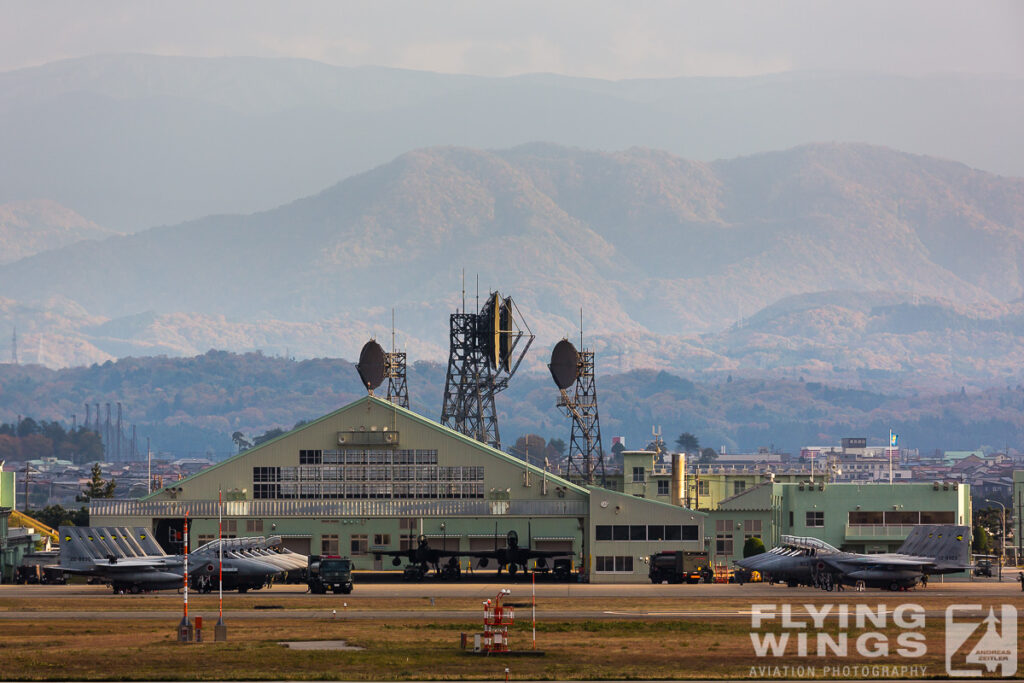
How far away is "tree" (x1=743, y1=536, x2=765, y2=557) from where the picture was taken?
135 meters

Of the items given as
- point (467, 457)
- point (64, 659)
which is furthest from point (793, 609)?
point (467, 457)

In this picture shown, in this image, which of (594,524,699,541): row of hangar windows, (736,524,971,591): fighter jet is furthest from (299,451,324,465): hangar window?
(736,524,971,591): fighter jet

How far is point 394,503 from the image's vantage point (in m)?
131

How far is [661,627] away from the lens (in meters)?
76.8

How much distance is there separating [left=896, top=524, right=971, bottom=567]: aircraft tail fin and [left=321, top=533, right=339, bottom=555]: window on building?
154 ft

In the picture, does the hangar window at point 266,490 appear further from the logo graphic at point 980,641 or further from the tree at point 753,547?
the logo graphic at point 980,641

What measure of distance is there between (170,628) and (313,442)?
186 feet

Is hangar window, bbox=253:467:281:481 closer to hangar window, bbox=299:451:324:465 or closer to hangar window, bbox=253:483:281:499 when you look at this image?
hangar window, bbox=253:483:281:499

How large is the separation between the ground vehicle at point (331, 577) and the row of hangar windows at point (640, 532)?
29508 mm

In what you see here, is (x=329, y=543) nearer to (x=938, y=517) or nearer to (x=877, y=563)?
(x=877, y=563)

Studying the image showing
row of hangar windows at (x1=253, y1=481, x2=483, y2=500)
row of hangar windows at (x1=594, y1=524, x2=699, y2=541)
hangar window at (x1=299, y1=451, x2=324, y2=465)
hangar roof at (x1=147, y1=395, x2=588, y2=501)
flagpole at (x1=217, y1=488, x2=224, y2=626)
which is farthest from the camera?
hangar window at (x1=299, y1=451, x2=324, y2=465)

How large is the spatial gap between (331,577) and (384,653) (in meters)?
36.4

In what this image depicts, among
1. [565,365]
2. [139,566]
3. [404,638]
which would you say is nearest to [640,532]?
[139,566]

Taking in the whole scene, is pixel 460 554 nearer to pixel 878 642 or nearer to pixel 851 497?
pixel 851 497
